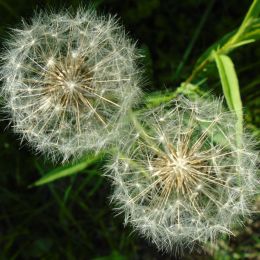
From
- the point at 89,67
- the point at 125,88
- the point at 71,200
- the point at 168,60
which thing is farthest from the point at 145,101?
the point at 71,200

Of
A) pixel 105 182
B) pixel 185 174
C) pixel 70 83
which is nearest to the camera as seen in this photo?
pixel 185 174

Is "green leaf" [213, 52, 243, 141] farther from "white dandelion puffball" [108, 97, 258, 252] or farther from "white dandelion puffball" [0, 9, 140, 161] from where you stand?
"white dandelion puffball" [0, 9, 140, 161]

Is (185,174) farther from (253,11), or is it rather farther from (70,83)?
(253,11)

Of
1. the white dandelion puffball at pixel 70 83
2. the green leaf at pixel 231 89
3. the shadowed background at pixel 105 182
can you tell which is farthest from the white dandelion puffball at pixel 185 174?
the shadowed background at pixel 105 182

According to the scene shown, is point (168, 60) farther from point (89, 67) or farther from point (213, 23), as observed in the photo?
point (89, 67)

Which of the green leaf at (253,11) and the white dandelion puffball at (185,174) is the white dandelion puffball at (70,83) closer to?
the white dandelion puffball at (185,174)

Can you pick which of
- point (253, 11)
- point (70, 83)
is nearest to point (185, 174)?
point (70, 83)

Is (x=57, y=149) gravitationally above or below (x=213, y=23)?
below
